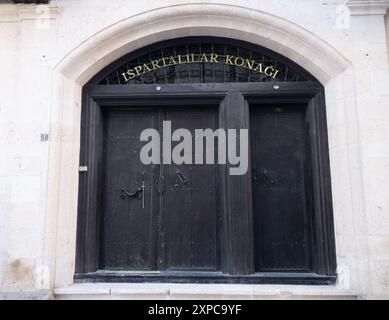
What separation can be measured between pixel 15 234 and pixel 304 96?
3785 mm

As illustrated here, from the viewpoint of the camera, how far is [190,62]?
4656mm

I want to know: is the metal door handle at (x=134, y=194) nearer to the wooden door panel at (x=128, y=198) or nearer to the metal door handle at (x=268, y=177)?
the wooden door panel at (x=128, y=198)

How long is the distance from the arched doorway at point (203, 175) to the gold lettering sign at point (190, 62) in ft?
0.05

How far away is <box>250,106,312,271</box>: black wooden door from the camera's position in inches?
174

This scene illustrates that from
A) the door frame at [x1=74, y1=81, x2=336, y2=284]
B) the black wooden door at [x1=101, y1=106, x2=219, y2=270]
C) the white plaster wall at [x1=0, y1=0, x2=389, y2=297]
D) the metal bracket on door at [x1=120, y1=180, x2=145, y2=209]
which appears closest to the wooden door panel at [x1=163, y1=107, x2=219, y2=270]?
the black wooden door at [x1=101, y1=106, x2=219, y2=270]

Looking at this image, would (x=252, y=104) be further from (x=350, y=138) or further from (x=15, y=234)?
(x=15, y=234)

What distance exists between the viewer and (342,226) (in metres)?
4.11

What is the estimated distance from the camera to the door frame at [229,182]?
4254 millimetres

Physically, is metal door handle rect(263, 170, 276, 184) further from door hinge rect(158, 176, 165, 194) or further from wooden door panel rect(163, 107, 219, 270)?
door hinge rect(158, 176, 165, 194)

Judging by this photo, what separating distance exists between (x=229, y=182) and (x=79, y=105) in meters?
2.10

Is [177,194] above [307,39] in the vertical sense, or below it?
below

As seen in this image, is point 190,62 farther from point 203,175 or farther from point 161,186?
point 161,186
